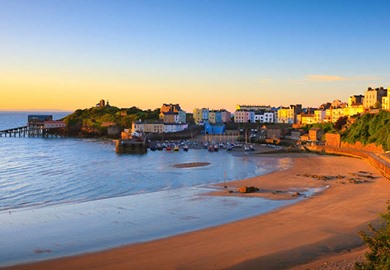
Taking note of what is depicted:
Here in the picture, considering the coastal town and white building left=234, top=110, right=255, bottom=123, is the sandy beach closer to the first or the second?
the coastal town

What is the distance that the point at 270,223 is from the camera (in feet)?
55.8

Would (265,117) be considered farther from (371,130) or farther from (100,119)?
(371,130)

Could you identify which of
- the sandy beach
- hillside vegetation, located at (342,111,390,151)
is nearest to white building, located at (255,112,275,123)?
hillside vegetation, located at (342,111,390,151)

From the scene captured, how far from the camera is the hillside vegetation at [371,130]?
43625 millimetres

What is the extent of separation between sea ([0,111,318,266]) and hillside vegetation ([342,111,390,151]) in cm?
1277

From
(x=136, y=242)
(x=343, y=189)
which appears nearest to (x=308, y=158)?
(x=343, y=189)

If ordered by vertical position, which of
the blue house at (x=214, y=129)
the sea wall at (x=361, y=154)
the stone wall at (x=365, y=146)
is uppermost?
the blue house at (x=214, y=129)

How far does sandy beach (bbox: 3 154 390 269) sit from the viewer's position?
12086 millimetres

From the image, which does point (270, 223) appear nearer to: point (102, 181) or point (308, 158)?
point (102, 181)

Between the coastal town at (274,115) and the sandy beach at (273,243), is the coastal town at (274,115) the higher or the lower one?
the higher one

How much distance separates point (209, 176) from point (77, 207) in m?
13.0

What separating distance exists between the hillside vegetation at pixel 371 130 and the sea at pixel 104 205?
41.9 ft

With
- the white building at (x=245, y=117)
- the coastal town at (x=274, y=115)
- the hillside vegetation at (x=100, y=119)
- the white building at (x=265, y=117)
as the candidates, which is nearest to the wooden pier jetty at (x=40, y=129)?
the hillside vegetation at (x=100, y=119)

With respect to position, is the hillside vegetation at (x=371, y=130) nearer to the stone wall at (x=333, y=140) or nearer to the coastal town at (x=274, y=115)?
the stone wall at (x=333, y=140)
